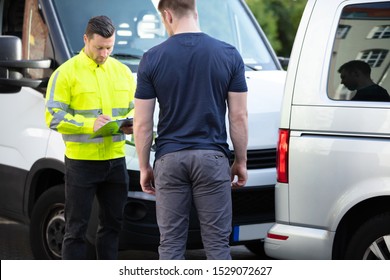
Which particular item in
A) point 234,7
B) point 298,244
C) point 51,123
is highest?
point 234,7

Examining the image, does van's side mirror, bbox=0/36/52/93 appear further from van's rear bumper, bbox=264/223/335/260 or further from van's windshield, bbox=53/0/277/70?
van's rear bumper, bbox=264/223/335/260

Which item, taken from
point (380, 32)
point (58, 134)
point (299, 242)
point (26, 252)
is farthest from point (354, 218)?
point (26, 252)

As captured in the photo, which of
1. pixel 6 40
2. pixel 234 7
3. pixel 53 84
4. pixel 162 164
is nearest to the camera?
pixel 162 164

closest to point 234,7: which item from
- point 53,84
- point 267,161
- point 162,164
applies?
point 267,161

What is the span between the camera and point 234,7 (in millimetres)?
8062

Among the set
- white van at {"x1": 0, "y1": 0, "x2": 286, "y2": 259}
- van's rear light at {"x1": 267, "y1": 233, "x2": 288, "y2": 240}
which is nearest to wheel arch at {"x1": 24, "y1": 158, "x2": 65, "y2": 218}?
white van at {"x1": 0, "y1": 0, "x2": 286, "y2": 259}

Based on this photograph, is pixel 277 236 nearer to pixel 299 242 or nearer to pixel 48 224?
pixel 299 242

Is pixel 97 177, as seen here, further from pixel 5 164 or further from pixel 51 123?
pixel 5 164

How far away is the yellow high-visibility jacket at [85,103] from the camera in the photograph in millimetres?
6062

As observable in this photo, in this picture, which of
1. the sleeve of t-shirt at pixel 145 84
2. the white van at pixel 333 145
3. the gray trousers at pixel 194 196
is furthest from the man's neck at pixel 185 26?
the white van at pixel 333 145

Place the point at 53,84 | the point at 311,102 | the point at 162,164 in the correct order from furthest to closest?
1. the point at 53,84
2. the point at 311,102
3. the point at 162,164

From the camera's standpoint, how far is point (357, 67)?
18.4ft
